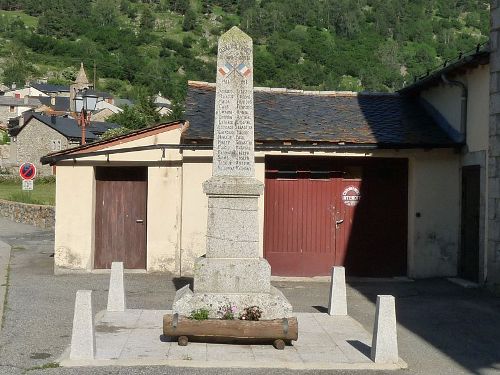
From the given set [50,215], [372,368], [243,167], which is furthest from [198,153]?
[50,215]

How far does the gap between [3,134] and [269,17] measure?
2799 inches

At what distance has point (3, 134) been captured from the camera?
8600 centimetres

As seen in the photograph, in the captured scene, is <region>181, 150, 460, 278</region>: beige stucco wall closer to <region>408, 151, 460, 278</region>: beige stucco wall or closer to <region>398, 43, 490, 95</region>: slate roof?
<region>408, 151, 460, 278</region>: beige stucco wall

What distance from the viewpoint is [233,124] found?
882 cm

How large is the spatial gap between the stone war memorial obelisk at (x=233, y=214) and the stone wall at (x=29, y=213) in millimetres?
Answer: 17758

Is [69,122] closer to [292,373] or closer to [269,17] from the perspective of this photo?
[292,373]

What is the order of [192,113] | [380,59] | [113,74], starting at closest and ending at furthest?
[192,113] → [380,59] → [113,74]

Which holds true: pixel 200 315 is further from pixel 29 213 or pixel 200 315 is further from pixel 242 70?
pixel 29 213

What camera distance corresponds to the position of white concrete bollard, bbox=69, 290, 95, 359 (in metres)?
7.35

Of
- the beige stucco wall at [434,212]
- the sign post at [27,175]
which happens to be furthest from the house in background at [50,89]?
the beige stucco wall at [434,212]

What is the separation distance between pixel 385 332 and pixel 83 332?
321 cm

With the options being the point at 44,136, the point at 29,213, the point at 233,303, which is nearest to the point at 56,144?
the point at 44,136

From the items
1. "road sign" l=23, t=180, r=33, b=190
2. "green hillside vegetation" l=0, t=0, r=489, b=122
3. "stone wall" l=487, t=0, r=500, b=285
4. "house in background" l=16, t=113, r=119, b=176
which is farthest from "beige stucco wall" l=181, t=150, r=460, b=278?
"green hillside vegetation" l=0, t=0, r=489, b=122

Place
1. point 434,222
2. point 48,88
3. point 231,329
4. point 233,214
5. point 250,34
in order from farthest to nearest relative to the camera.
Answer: point 250,34
point 48,88
point 434,222
point 233,214
point 231,329
